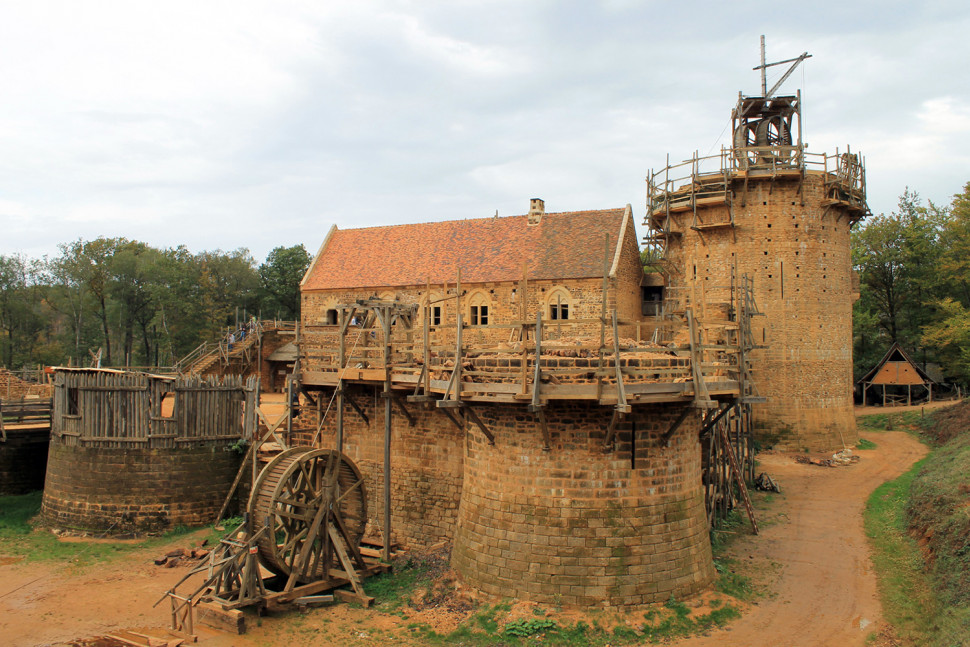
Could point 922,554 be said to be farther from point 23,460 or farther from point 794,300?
point 23,460

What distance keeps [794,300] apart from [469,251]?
46.2 ft

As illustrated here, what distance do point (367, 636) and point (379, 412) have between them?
5638mm

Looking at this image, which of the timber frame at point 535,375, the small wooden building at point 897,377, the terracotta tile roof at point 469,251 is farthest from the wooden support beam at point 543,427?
the small wooden building at point 897,377

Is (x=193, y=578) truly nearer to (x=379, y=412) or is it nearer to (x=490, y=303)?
(x=379, y=412)

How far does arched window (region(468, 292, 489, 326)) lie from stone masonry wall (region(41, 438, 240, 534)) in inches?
583

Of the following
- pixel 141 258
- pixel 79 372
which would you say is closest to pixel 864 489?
pixel 79 372

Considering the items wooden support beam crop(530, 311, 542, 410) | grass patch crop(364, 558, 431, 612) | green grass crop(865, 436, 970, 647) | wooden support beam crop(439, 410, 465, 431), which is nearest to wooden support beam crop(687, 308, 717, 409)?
wooden support beam crop(530, 311, 542, 410)

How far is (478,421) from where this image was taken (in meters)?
11.5

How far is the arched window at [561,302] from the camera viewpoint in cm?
2880

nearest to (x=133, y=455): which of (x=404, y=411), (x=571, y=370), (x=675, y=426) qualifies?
(x=404, y=411)

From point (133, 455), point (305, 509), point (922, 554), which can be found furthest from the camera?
point (133, 455)

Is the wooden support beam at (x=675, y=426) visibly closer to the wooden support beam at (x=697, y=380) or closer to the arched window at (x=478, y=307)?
the wooden support beam at (x=697, y=380)

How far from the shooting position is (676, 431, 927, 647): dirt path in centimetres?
1074

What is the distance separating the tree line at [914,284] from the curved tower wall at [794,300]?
1077 cm
